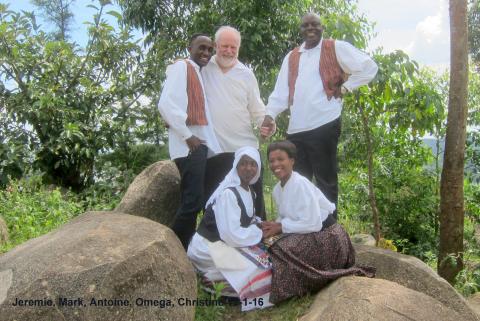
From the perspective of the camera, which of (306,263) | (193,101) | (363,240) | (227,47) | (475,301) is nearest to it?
(306,263)

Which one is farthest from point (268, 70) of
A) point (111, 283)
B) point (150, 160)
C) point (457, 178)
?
point (111, 283)

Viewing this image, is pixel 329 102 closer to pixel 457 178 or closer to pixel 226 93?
pixel 226 93

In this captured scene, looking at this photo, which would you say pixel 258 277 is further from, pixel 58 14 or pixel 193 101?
pixel 58 14

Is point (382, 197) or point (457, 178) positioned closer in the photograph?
point (457, 178)

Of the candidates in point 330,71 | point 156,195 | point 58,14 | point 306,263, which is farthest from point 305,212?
point 58,14

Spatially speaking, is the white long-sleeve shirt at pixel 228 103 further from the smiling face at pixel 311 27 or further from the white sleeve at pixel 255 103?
the smiling face at pixel 311 27

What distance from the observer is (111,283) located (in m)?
2.75

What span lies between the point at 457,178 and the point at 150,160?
5.40 m

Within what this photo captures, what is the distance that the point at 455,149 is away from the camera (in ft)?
16.0

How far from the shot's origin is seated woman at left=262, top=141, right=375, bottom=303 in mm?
3508

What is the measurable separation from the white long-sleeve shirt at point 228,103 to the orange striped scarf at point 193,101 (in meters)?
0.24

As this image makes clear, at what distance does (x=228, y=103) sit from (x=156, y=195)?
117 cm

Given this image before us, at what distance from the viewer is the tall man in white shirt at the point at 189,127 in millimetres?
3906

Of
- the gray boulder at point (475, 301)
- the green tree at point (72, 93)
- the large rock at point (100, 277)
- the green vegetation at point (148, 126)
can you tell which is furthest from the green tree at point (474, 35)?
the large rock at point (100, 277)
